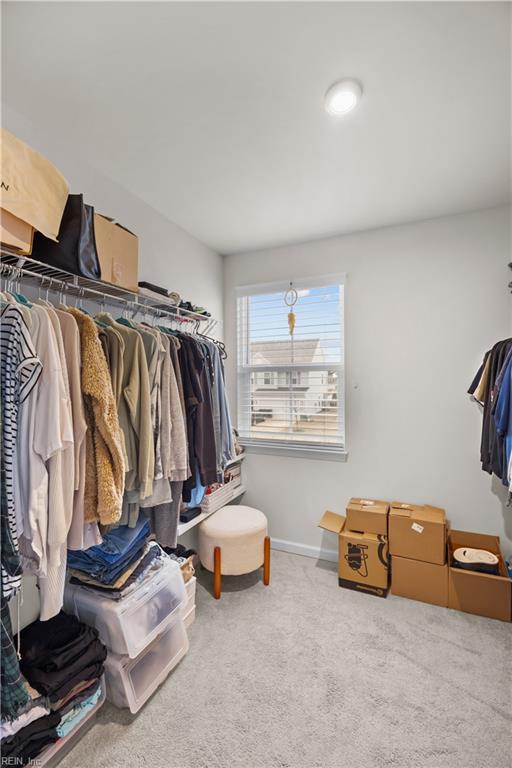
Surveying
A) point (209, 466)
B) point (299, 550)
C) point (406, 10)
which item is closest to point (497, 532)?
point (299, 550)

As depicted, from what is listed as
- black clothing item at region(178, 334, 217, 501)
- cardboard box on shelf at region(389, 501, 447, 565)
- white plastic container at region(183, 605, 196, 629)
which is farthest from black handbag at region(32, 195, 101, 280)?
cardboard box on shelf at region(389, 501, 447, 565)

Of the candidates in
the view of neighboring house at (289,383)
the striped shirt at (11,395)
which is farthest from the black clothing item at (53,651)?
the view of neighboring house at (289,383)

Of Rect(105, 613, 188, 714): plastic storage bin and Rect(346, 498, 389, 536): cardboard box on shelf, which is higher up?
Rect(346, 498, 389, 536): cardboard box on shelf

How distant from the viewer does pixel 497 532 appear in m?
2.33

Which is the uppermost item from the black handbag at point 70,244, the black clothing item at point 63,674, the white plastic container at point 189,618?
the black handbag at point 70,244

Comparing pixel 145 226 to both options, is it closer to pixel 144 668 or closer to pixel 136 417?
pixel 136 417

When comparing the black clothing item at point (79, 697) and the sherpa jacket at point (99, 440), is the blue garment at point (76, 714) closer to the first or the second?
the black clothing item at point (79, 697)

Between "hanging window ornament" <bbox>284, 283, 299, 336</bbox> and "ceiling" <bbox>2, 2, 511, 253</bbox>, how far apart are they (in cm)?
79

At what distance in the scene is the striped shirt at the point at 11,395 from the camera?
98 centimetres

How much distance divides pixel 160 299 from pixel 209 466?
918 mm

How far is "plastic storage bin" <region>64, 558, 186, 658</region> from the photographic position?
1475 mm

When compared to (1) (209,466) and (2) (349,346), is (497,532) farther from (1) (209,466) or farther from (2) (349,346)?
(1) (209,466)

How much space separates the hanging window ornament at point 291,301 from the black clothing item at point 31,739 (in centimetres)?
255

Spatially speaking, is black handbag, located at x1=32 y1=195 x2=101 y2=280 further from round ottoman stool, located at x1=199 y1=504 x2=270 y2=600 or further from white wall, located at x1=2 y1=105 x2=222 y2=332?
round ottoman stool, located at x1=199 y1=504 x2=270 y2=600
